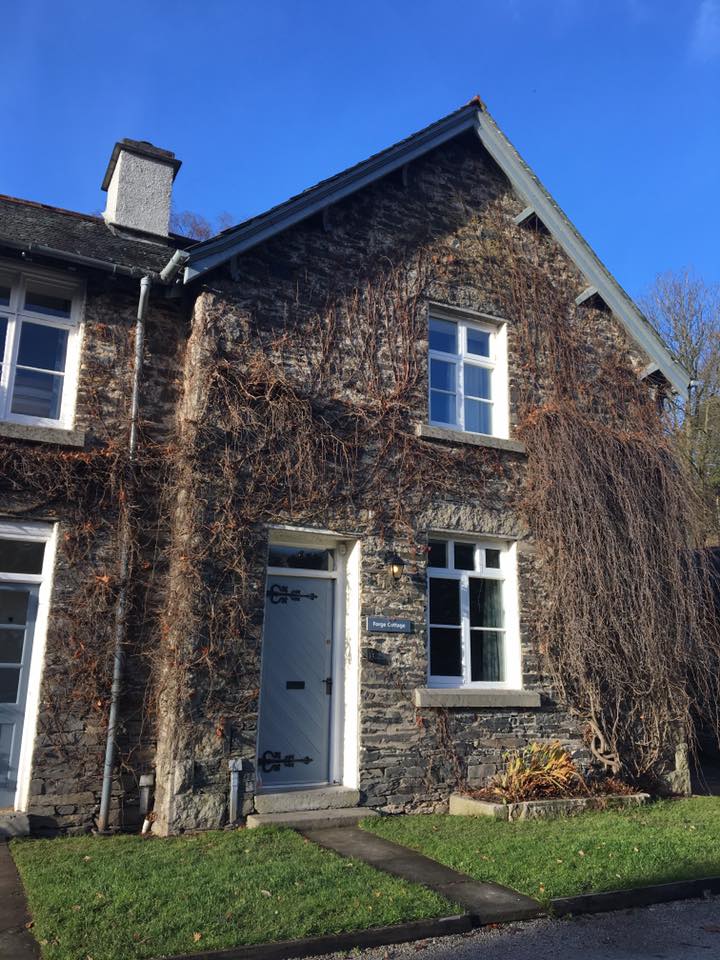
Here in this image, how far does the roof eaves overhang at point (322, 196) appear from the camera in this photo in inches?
372

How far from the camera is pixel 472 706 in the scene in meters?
10.0

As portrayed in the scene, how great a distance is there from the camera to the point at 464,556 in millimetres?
10820

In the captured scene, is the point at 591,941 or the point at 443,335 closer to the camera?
the point at 591,941

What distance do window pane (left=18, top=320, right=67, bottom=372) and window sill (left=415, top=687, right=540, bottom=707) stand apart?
18.6ft

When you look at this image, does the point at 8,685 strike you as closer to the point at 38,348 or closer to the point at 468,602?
the point at 38,348

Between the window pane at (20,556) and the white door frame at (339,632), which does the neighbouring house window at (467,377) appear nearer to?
the white door frame at (339,632)

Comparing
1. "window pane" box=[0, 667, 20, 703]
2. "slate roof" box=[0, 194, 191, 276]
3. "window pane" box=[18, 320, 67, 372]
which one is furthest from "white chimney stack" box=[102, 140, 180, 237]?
"window pane" box=[0, 667, 20, 703]

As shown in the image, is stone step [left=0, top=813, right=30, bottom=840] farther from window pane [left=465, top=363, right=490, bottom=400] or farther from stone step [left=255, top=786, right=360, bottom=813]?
window pane [left=465, top=363, right=490, bottom=400]

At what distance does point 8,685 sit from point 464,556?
18.3 feet

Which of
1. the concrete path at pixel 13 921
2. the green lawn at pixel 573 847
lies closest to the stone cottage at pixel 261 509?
the green lawn at pixel 573 847

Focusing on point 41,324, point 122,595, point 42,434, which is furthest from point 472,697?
point 41,324

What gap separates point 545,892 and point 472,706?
3967 millimetres

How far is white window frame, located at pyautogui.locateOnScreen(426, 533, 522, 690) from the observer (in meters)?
10.4

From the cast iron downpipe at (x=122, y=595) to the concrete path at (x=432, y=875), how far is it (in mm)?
2067
